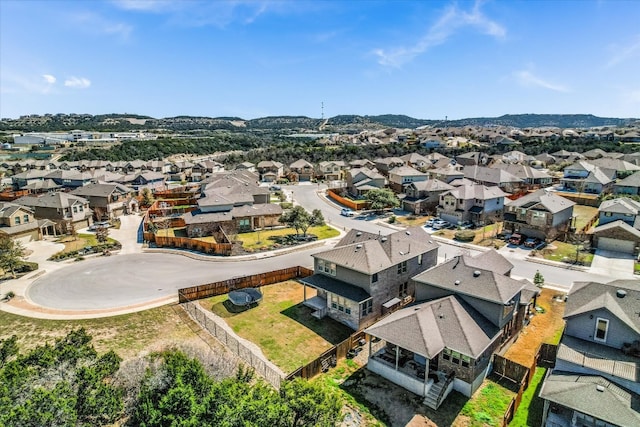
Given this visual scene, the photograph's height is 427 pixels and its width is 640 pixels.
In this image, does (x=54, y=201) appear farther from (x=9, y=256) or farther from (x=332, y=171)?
(x=332, y=171)

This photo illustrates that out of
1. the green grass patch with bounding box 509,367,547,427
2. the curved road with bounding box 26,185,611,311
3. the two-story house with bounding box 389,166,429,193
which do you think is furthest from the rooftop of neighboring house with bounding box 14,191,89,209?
the green grass patch with bounding box 509,367,547,427

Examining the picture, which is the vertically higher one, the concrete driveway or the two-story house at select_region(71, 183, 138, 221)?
the two-story house at select_region(71, 183, 138, 221)

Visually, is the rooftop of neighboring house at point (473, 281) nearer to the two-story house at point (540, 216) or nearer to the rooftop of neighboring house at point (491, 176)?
the two-story house at point (540, 216)

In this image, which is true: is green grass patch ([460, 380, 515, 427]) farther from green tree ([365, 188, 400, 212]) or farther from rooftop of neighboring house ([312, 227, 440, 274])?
green tree ([365, 188, 400, 212])

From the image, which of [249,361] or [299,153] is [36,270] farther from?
[299,153]

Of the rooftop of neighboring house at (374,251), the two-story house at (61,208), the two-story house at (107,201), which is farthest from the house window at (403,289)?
the two-story house at (107,201)

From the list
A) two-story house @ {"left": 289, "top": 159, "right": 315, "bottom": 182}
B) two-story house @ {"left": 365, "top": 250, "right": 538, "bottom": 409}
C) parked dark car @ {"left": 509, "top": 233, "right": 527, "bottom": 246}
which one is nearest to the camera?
two-story house @ {"left": 365, "top": 250, "right": 538, "bottom": 409}

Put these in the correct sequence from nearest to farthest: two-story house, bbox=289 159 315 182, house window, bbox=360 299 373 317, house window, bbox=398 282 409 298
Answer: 1. house window, bbox=360 299 373 317
2. house window, bbox=398 282 409 298
3. two-story house, bbox=289 159 315 182
